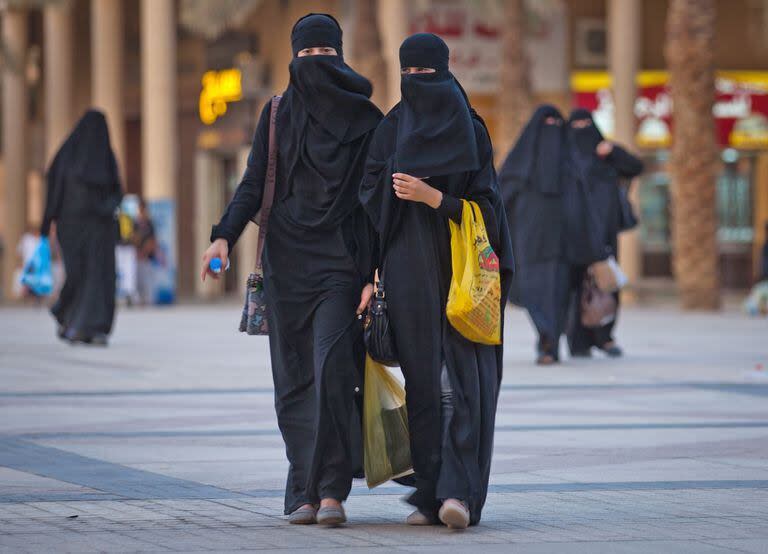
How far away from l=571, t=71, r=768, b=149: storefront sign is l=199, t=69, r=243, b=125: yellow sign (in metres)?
6.48

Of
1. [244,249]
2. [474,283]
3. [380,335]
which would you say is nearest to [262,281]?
[380,335]

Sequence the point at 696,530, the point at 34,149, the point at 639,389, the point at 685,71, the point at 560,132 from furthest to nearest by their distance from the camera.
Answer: the point at 34,149
the point at 685,71
the point at 560,132
the point at 639,389
the point at 696,530

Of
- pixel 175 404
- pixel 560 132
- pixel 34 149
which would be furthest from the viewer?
pixel 34 149

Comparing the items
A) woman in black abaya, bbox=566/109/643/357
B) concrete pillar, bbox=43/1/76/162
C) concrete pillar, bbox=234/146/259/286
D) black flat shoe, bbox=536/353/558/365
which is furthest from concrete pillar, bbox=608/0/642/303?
black flat shoe, bbox=536/353/558/365

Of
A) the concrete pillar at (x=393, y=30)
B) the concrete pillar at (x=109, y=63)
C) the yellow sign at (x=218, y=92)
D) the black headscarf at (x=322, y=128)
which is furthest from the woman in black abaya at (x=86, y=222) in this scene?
the yellow sign at (x=218, y=92)

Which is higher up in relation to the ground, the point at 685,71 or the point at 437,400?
the point at 685,71

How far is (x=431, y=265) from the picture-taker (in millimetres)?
6152

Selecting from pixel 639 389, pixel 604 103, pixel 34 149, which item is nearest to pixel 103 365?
pixel 639 389

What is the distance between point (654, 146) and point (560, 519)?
26.3 metres

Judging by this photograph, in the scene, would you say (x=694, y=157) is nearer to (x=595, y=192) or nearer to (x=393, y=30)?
(x=393, y=30)

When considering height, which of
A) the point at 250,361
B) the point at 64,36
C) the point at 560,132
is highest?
the point at 64,36

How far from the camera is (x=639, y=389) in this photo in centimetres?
1162

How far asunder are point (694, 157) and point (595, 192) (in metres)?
9.62

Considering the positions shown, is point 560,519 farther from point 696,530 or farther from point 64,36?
point 64,36
